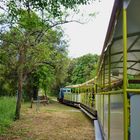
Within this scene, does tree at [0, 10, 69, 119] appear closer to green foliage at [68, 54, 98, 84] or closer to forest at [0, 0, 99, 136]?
forest at [0, 0, 99, 136]

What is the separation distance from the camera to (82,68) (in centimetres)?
7056

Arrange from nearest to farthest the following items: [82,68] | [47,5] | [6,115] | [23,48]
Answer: [47,5] → [6,115] → [23,48] → [82,68]

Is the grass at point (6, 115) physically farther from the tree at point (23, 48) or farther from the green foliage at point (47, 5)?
the green foliage at point (47, 5)

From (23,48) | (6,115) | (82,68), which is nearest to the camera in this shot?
(6,115)

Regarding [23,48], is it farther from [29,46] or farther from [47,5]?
[47,5]

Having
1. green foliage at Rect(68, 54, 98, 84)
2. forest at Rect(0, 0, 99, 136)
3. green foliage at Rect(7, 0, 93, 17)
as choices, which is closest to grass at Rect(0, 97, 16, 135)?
forest at Rect(0, 0, 99, 136)

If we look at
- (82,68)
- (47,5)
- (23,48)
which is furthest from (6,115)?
(82,68)

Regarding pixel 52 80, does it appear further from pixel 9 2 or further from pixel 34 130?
pixel 9 2

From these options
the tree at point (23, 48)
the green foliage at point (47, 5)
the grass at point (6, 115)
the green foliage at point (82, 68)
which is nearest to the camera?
the green foliage at point (47, 5)

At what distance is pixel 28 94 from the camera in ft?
152

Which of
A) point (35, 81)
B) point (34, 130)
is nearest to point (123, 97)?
point (34, 130)

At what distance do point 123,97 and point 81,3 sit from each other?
15.1 ft

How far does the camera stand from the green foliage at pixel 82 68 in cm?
6925

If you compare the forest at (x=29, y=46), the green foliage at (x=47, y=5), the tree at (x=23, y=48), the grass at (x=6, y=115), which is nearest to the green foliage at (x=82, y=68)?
the forest at (x=29, y=46)
